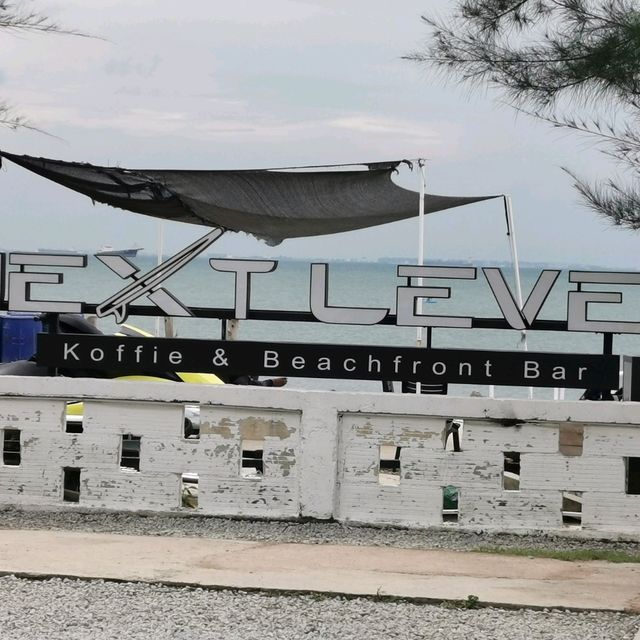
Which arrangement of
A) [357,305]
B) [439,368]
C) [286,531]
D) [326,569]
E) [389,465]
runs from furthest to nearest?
[357,305] → [389,465] → [439,368] → [286,531] → [326,569]

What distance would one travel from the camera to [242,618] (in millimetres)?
5836

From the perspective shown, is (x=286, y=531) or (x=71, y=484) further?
(x=71, y=484)

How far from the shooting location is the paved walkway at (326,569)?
6383 millimetres

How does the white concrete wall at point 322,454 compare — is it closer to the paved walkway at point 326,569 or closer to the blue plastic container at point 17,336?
the paved walkway at point 326,569

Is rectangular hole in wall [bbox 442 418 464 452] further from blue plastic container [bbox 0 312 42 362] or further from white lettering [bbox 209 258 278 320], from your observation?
blue plastic container [bbox 0 312 42 362]

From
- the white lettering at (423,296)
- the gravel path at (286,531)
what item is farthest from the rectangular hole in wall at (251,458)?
the white lettering at (423,296)

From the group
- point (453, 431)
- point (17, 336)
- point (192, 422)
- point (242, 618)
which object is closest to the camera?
point (242, 618)

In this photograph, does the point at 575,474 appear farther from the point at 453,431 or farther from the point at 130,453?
the point at 130,453

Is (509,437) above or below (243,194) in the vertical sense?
below

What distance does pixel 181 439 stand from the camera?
820cm

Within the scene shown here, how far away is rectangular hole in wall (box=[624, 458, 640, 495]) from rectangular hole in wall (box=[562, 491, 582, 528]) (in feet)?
1.15

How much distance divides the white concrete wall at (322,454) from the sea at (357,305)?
183cm

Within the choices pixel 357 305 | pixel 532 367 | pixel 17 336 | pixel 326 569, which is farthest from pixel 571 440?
pixel 357 305

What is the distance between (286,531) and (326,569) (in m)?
1.13
